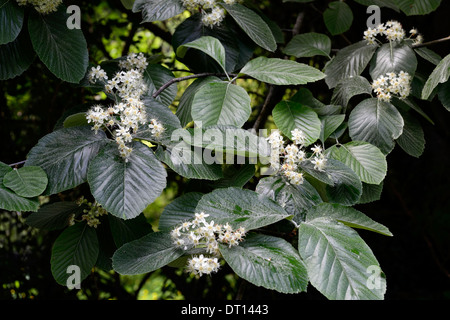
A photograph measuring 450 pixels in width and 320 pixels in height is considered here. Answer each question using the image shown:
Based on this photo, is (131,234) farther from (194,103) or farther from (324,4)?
(324,4)

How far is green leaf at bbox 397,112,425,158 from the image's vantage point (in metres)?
1.04

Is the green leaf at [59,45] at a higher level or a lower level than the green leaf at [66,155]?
higher

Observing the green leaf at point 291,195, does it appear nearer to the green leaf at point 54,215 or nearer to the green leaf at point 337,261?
the green leaf at point 337,261

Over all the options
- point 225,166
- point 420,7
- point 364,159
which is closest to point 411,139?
point 364,159

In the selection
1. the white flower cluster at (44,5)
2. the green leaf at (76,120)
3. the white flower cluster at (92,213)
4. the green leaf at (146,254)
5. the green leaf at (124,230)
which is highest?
the white flower cluster at (44,5)

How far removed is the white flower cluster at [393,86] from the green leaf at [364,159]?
165 millimetres

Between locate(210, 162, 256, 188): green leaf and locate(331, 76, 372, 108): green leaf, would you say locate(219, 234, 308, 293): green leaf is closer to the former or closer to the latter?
locate(210, 162, 256, 188): green leaf

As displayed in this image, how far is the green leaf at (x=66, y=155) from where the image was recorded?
77cm

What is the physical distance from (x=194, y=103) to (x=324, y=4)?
118 cm

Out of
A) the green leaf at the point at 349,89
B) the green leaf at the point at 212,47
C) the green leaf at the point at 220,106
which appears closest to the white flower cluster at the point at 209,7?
the green leaf at the point at 212,47

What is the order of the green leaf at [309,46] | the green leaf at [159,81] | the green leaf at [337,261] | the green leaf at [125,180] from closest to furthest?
the green leaf at [337,261] → the green leaf at [125,180] → the green leaf at [159,81] → the green leaf at [309,46]

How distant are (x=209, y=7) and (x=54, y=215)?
62 centimetres
